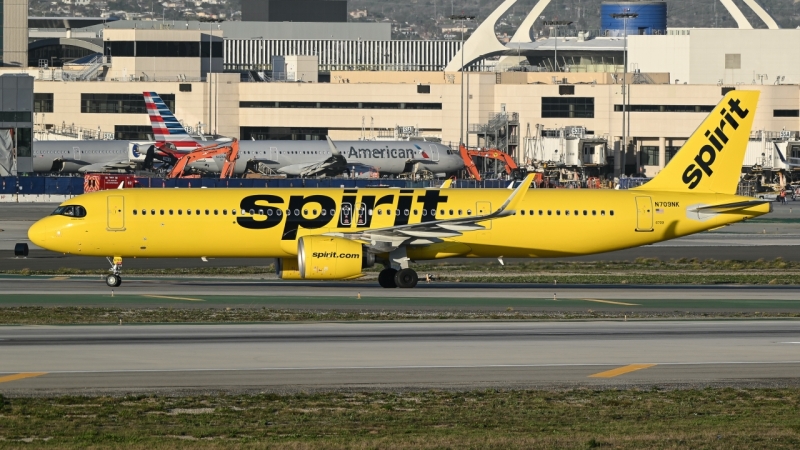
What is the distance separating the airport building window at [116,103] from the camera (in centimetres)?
15412

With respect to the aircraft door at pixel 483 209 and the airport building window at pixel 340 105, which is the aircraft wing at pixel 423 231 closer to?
the aircraft door at pixel 483 209

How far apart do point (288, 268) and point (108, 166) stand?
3274 inches

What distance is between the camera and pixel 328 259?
46656 mm

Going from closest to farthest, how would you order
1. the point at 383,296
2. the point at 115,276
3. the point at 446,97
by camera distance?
the point at 383,296 → the point at 115,276 → the point at 446,97

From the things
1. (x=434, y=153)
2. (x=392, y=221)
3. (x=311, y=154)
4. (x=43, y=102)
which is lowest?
(x=392, y=221)

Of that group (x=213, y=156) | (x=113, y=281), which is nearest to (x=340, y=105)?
(x=213, y=156)

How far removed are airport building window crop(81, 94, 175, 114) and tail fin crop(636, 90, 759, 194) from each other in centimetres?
10984

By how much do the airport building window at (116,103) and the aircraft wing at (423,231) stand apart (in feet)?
360

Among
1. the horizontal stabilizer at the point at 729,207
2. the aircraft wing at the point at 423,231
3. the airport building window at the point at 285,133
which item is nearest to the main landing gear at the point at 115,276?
the aircraft wing at the point at 423,231

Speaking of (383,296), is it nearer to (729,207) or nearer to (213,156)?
(729,207)

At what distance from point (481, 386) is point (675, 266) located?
34519 mm

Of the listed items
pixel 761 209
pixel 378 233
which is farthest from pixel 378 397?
pixel 761 209

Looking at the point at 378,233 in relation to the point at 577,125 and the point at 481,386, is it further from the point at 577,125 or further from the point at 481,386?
the point at 577,125

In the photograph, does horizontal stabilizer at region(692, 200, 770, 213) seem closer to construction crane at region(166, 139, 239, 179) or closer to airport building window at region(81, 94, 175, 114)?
construction crane at region(166, 139, 239, 179)
